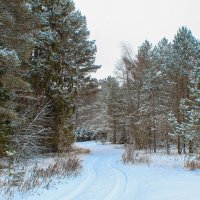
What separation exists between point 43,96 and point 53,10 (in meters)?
6.68

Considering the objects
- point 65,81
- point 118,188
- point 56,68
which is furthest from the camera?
point 65,81

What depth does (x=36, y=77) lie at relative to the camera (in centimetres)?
2250

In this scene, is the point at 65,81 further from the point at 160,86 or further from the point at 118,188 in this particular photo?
the point at 118,188

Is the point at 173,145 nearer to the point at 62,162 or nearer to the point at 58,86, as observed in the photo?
the point at 58,86

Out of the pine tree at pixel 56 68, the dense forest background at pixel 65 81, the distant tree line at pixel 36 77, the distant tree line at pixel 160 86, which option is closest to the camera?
the distant tree line at pixel 36 77

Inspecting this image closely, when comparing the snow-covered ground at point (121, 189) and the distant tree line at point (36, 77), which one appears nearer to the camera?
the snow-covered ground at point (121, 189)

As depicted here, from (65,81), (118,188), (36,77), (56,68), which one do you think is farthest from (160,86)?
(118,188)

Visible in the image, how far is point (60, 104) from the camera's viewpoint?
79.1 ft

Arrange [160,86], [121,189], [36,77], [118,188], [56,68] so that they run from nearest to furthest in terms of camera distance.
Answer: [121,189]
[118,188]
[36,77]
[56,68]
[160,86]

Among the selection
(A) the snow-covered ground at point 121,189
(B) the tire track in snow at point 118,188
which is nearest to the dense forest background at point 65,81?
(A) the snow-covered ground at point 121,189

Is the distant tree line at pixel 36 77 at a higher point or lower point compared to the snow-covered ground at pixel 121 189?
higher

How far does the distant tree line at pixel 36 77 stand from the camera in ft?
44.9

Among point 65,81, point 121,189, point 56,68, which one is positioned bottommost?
point 121,189

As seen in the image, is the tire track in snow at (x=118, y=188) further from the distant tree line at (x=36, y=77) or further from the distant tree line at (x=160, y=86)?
the distant tree line at (x=160, y=86)
